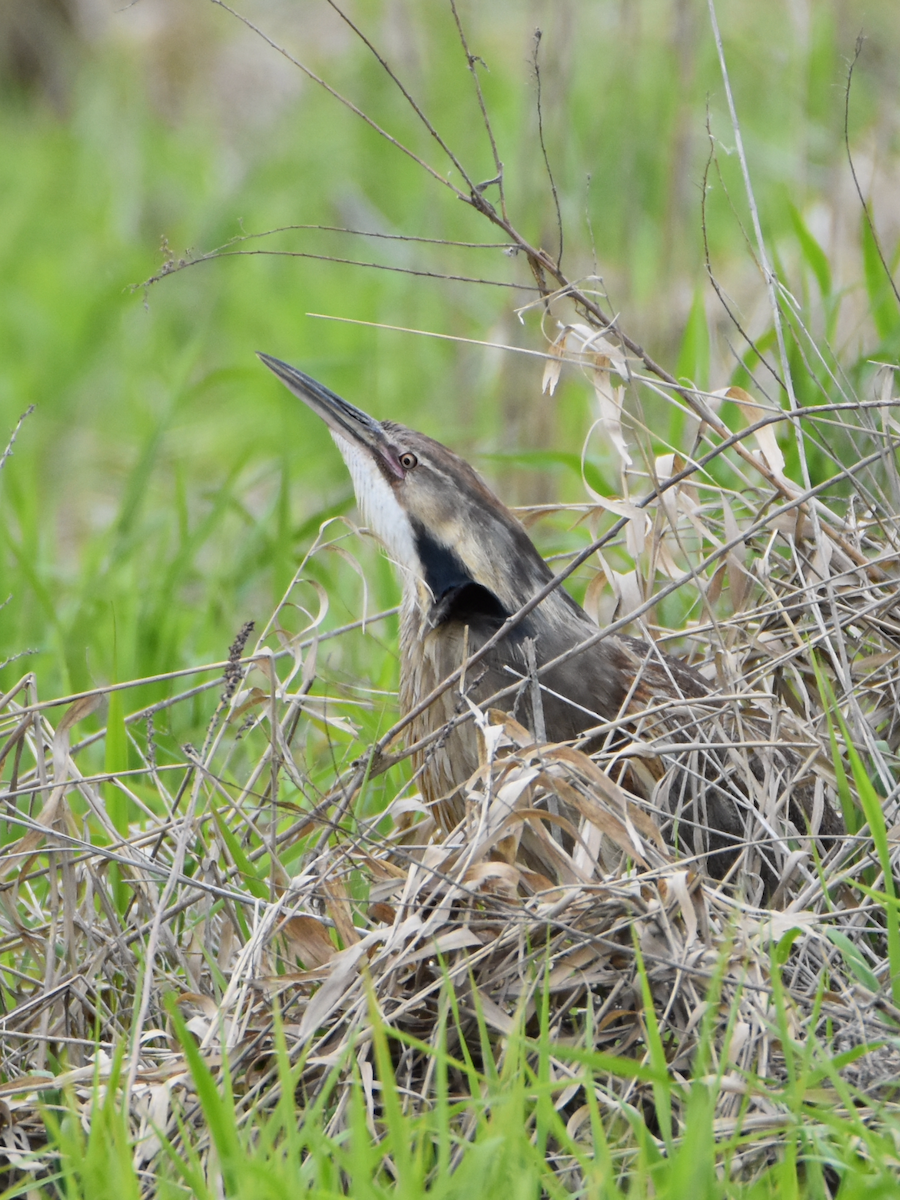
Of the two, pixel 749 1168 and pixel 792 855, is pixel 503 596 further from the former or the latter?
pixel 749 1168

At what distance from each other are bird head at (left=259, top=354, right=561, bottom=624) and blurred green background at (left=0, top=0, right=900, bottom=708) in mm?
545

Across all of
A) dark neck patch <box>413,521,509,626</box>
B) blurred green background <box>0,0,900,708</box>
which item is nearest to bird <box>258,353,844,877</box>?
dark neck patch <box>413,521,509,626</box>

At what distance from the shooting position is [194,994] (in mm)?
2154

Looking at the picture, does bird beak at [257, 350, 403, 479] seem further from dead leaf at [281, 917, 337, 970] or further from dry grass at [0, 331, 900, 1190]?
dead leaf at [281, 917, 337, 970]

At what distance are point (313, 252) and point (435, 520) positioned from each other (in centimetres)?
527

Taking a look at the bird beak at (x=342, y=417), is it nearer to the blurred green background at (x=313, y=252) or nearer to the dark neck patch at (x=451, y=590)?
the dark neck patch at (x=451, y=590)

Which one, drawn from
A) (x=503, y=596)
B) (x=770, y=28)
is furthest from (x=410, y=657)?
(x=770, y=28)

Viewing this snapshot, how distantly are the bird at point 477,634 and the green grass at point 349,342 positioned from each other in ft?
0.81

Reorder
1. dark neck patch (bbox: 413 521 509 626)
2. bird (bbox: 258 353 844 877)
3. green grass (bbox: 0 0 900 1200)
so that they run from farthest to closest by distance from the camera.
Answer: dark neck patch (bbox: 413 521 509 626)
bird (bbox: 258 353 844 877)
green grass (bbox: 0 0 900 1200)

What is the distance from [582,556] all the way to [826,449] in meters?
0.61

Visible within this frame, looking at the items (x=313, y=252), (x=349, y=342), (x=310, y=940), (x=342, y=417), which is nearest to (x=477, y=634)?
(x=342, y=417)

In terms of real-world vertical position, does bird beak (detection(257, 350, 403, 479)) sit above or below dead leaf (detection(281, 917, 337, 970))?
above

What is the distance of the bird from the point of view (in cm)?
259

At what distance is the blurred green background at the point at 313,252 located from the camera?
12.7ft
